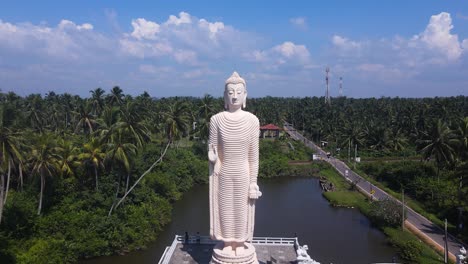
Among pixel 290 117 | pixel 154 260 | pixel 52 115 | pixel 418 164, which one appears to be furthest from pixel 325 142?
pixel 154 260

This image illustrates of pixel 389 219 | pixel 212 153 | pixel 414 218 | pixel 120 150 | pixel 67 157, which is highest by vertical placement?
pixel 212 153

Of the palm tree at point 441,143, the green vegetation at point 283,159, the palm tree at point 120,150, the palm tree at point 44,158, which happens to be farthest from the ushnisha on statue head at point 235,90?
the green vegetation at point 283,159

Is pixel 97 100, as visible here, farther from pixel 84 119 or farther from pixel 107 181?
pixel 107 181

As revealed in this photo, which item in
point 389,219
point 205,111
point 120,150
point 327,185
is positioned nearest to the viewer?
point 120,150

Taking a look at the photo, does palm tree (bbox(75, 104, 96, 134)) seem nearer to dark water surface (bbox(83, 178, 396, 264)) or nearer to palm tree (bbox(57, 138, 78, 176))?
dark water surface (bbox(83, 178, 396, 264))

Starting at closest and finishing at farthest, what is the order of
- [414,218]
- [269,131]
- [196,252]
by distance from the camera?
Result: [196,252] < [414,218] < [269,131]

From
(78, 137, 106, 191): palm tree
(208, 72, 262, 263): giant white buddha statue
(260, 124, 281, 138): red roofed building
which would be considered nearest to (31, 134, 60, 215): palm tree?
(78, 137, 106, 191): palm tree

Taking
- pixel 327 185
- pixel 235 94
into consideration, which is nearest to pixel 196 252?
pixel 235 94

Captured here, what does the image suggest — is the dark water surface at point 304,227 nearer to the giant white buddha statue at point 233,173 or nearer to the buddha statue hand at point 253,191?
the giant white buddha statue at point 233,173
